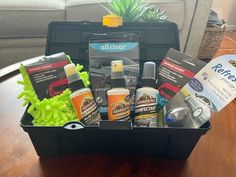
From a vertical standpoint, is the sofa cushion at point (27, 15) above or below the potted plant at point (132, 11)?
below

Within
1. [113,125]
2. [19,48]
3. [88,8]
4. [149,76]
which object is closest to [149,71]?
[149,76]

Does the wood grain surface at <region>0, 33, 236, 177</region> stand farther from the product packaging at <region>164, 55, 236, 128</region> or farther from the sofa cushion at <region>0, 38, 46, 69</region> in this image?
the sofa cushion at <region>0, 38, 46, 69</region>

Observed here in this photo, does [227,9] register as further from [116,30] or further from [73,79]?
[73,79]

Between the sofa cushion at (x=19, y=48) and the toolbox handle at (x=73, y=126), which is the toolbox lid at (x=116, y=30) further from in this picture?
the sofa cushion at (x=19, y=48)

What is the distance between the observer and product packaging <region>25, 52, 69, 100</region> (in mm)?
463

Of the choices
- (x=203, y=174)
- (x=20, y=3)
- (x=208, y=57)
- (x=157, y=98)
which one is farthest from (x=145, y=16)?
(x=208, y=57)

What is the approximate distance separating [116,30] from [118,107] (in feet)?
0.73

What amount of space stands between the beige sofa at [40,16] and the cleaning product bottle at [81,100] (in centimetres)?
102

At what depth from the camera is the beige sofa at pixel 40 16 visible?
4.40 ft

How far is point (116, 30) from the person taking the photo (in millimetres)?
582

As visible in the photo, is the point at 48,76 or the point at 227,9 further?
the point at 227,9

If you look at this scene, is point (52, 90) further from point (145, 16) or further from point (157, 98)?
point (145, 16)

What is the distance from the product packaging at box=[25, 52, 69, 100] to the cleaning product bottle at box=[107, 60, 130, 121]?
99 millimetres

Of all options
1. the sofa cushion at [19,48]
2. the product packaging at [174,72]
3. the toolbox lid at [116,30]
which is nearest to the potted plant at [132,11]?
the toolbox lid at [116,30]
